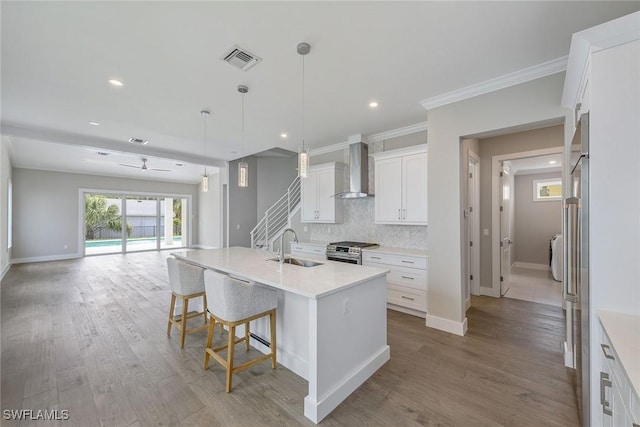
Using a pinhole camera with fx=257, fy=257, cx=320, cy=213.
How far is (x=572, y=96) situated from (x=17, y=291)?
8.38 m

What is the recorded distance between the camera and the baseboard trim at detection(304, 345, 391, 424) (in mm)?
1783

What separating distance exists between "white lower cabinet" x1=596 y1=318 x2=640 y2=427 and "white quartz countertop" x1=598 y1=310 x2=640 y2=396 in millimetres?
31

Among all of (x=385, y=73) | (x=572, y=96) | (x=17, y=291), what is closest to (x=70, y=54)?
(x=385, y=73)

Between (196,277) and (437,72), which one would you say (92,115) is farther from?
(437,72)

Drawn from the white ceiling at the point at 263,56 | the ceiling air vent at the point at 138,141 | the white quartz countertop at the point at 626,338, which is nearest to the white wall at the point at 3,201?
the white ceiling at the point at 263,56

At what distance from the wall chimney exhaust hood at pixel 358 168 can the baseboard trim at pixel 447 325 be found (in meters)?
2.23

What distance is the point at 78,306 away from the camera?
156 inches

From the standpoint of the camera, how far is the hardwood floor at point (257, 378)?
1818 millimetres

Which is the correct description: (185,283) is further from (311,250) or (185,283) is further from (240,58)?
(311,250)

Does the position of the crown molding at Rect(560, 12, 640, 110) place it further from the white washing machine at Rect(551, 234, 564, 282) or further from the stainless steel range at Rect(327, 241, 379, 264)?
the white washing machine at Rect(551, 234, 564, 282)

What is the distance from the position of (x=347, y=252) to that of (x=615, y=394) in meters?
3.23

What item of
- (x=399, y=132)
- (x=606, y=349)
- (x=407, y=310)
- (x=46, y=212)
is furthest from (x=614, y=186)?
(x=46, y=212)

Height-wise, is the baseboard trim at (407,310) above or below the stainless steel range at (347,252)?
below

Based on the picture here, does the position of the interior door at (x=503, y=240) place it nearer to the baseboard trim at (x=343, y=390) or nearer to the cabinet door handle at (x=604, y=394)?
Answer: the baseboard trim at (x=343, y=390)
